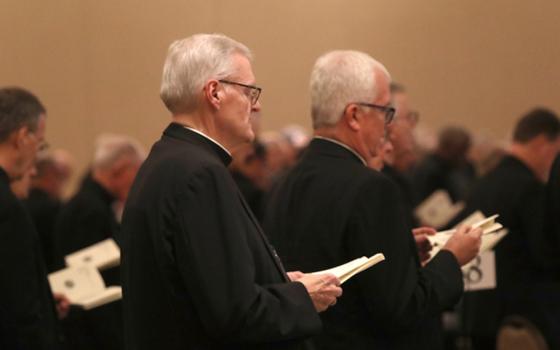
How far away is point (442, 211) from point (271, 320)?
4.43 meters

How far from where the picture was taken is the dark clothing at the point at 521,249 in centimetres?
552

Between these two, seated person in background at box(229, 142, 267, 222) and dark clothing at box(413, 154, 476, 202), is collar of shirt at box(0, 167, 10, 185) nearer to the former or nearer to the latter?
seated person in background at box(229, 142, 267, 222)

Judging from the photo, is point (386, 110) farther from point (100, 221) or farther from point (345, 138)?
point (100, 221)

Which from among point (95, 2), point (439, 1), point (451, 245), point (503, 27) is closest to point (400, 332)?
point (451, 245)

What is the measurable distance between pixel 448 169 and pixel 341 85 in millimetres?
7324

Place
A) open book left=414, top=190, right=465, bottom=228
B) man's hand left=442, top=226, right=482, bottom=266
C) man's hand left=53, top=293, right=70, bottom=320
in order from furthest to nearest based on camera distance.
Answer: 1. open book left=414, top=190, right=465, bottom=228
2. man's hand left=53, top=293, right=70, bottom=320
3. man's hand left=442, top=226, right=482, bottom=266

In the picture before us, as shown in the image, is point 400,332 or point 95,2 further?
point 95,2

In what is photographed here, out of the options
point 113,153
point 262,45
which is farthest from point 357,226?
point 113,153

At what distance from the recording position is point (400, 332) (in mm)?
3541

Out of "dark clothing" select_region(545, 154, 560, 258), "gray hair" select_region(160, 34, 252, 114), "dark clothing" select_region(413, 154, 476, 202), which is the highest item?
"gray hair" select_region(160, 34, 252, 114)

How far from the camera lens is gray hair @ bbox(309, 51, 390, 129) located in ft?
12.3

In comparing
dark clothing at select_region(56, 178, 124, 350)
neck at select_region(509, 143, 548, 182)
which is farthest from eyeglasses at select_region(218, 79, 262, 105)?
neck at select_region(509, 143, 548, 182)

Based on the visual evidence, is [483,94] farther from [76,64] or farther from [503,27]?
[76,64]

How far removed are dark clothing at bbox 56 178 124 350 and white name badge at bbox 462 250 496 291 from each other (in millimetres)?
2121
